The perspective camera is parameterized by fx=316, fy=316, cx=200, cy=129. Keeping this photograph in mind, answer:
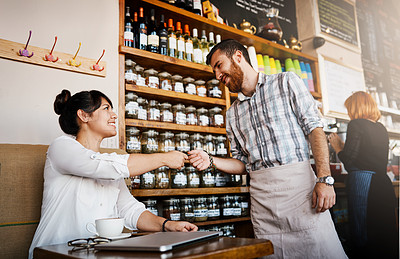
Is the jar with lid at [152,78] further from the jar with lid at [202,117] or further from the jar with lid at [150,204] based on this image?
the jar with lid at [150,204]

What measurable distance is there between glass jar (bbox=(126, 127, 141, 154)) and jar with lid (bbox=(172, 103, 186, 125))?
12.5 inches

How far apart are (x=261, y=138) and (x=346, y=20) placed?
295cm

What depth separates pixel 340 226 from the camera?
121 inches

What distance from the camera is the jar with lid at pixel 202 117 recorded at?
7.87 feet

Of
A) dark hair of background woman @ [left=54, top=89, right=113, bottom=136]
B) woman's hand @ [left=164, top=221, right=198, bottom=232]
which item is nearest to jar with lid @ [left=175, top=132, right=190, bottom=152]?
dark hair of background woman @ [left=54, top=89, right=113, bottom=136]

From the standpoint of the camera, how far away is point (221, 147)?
2445 mm

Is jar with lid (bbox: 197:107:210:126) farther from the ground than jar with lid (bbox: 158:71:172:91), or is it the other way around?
jar with lid (bbox: 158:71:172:91)

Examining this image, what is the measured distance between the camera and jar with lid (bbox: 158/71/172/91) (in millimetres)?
2271

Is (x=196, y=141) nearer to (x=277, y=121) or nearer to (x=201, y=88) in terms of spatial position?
(x=201, y=88)

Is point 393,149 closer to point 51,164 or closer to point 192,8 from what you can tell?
point 192,8

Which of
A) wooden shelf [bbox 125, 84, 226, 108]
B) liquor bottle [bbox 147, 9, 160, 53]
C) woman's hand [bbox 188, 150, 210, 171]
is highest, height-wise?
liquor bottle [bbox 147, 9, 160, 53]

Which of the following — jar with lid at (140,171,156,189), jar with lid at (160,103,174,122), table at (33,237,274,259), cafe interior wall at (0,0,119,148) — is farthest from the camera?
jar with lid at (160,103,174,122)

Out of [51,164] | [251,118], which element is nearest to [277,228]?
[251,118]

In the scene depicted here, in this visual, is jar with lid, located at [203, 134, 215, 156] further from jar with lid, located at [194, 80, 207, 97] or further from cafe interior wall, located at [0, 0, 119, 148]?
cafe interior wall, located at [0, 0, 119, 148]
